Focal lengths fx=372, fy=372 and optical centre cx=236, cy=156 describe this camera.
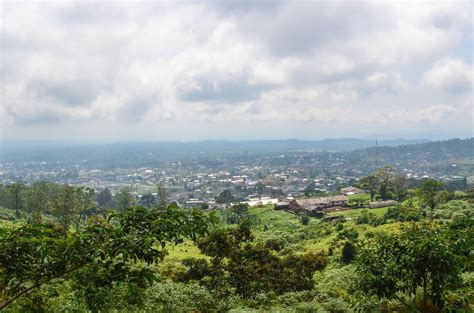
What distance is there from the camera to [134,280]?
4.30 meters

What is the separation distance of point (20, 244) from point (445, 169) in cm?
18700

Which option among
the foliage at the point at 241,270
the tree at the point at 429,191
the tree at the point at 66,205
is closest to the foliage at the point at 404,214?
the tree at the point at 429,191

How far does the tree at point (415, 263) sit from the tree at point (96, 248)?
436 cm

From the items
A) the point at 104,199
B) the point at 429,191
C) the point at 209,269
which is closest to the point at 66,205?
the point at 209,269

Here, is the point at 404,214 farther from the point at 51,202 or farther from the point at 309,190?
the point at 309,190

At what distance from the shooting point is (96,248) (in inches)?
170

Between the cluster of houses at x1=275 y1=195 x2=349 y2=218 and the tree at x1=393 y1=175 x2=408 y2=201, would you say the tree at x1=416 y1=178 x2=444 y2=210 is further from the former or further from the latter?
→ the cluster of houses at x1=275 y1=195 x2=349 y2=218

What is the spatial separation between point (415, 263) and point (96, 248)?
5.68 m

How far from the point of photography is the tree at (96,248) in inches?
168

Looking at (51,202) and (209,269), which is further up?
(209,269)

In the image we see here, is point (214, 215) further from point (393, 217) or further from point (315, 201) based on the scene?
point (315, 201)

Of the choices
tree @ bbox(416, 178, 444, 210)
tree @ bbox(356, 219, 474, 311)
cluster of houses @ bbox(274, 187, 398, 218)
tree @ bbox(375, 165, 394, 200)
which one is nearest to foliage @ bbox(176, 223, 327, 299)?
tree @ bbox(356, 219, 474, 311)

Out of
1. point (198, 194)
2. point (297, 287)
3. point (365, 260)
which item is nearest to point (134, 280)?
point (365, 260)

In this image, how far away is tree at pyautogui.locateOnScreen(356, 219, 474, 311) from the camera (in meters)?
6.72
